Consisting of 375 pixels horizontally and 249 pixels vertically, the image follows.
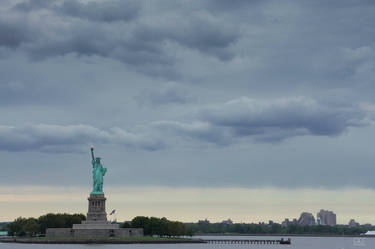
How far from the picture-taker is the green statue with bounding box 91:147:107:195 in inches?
6240

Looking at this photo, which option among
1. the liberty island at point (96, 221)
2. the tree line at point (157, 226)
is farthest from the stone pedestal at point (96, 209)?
the tree line at point (157, 226)

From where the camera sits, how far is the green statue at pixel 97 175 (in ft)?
520

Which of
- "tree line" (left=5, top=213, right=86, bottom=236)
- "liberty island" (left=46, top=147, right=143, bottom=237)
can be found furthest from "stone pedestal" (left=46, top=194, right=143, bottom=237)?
"tree line" (left=5, top=213, right=86, bottom=236)

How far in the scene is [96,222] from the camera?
154875 mm

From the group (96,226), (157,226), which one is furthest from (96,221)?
(157,226)

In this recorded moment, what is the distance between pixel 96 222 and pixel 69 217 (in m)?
25.8

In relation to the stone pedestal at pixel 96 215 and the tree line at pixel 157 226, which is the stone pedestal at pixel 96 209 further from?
the tree line at pixel 157 226

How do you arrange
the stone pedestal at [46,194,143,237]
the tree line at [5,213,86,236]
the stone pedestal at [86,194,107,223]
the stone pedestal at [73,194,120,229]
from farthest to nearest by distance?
the tree line at [5,213,86,236], the stone pedestal at [86,194,107,223], the stone pedestal at [73,194,120,229], the stone pedestal at [46,194,143,237]

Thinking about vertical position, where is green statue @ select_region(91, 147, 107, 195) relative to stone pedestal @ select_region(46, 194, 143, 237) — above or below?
above

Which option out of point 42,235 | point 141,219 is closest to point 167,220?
point 141,219

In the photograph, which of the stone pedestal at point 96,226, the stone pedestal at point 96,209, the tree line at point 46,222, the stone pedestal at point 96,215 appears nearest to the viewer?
the stone pedestal at point 96,226

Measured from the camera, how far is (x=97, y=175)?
521 ft

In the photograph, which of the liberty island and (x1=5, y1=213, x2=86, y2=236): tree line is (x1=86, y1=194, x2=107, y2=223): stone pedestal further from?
(x1=5, y1=213, x2=86, y2=236): tree line

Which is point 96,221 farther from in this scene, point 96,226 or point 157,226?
point 157,226
